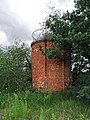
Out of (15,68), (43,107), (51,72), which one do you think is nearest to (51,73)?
(51,72)

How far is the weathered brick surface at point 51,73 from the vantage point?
1736 centimetres

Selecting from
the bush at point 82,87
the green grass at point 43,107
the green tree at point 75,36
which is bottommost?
the green grass at point 43,107

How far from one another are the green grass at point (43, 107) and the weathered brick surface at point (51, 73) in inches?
58.5

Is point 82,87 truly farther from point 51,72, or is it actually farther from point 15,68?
point 15,68

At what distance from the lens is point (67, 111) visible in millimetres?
13008

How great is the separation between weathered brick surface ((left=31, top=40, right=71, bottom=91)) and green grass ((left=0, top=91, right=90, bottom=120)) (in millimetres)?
1486

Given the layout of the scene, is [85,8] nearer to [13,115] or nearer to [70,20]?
[70,20]

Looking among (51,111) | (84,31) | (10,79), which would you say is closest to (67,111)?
(51,111)

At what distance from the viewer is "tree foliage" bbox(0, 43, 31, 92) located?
60.8 ft

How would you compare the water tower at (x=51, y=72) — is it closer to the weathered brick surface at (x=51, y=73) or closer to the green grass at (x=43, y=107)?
the weathered brick surface at (x=51, y=73)

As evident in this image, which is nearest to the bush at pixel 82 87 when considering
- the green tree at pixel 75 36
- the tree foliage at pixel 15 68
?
the green tree at pixel 75 36

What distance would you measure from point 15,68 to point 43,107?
626 cm

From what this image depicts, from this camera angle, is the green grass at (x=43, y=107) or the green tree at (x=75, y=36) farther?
the green tree at (x=75, y=36)

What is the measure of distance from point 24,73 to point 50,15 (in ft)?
15.1
